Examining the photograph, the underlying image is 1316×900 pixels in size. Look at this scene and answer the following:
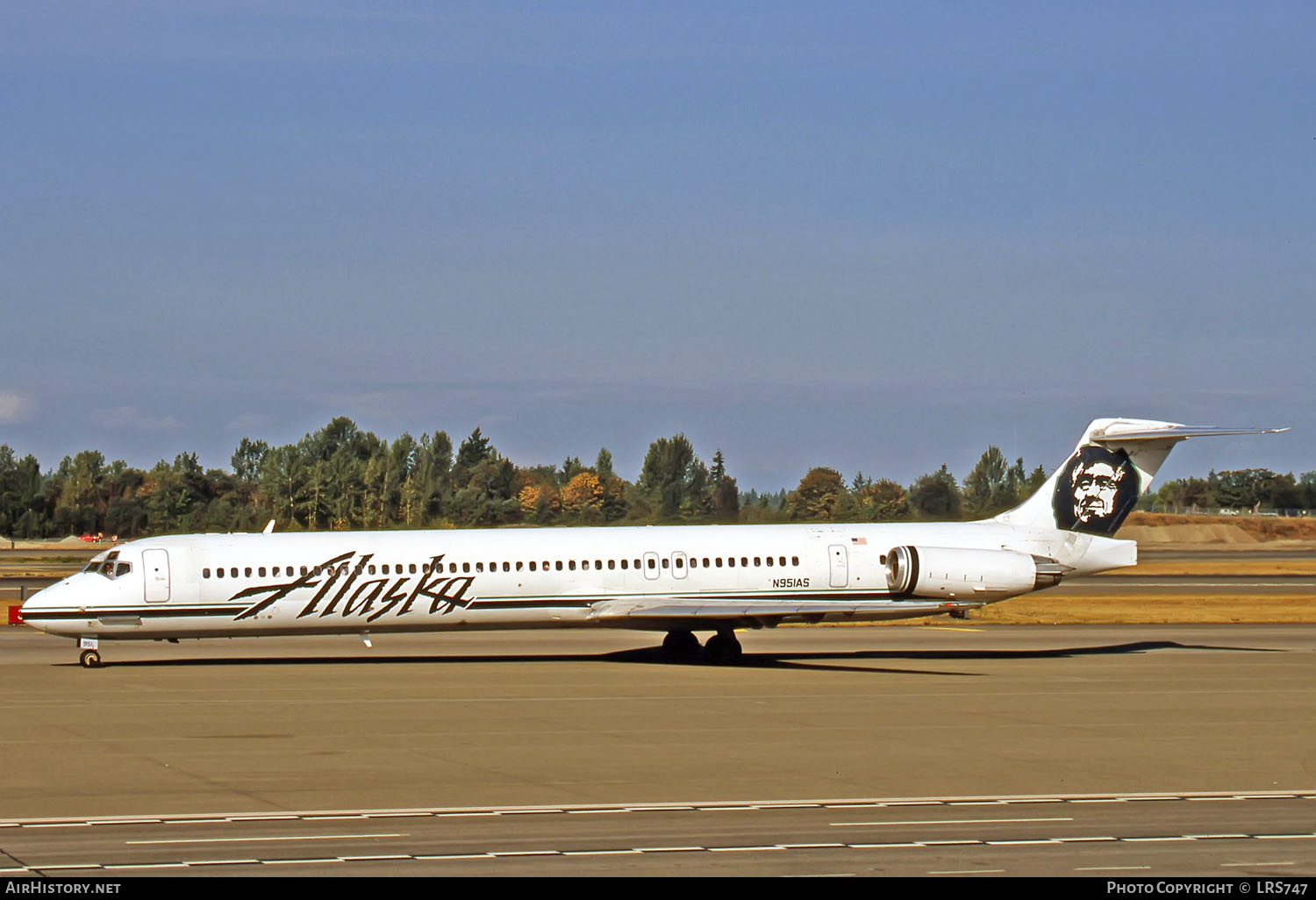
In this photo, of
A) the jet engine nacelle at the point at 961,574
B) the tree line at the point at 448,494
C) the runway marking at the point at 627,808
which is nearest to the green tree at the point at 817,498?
the tree line at the point at 448,494

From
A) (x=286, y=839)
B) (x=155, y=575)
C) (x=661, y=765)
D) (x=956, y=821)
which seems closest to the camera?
(x=286, y=839)

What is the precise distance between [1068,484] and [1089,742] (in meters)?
17.1

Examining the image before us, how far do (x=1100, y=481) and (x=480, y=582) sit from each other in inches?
602

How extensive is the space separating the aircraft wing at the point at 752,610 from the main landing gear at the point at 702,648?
0.75m

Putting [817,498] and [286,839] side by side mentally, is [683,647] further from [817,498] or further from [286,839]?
[286,839]

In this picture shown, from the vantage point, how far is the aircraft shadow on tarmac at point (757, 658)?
34531 mm

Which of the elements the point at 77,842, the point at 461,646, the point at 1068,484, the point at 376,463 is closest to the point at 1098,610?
the point at 1068,484

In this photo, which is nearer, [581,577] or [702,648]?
[581,577]

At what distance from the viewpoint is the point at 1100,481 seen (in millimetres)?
37969

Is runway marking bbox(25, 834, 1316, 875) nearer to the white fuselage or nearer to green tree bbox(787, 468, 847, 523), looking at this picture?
the white fuselage

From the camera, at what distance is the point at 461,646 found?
3997 centimetres

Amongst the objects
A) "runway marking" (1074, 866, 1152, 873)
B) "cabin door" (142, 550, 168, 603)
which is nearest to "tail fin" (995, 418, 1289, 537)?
"cabin door" (142, 550, 168, 603)

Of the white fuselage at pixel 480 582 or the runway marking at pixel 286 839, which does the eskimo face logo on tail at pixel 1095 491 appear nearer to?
the white fuselage at pixel 480 582

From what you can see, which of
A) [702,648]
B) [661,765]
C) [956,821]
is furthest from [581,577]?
[956,821]
